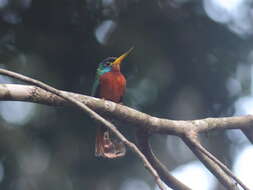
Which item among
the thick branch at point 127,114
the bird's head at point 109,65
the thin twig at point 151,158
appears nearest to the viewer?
the thick branch at point 127,114

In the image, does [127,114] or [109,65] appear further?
[109,65]

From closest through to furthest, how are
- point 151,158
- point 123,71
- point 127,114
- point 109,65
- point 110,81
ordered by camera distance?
1. point 127,114
2. point 151,158
3. point 110,81
4. point 109,65
5. point 123,71

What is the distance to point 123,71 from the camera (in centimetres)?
429

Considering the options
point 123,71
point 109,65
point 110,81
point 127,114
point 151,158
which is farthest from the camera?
point 123,71

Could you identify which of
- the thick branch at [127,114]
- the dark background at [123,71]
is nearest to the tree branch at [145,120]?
the thick branch at [127,114]

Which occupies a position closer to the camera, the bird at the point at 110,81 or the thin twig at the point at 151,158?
the thin twig at the point at 151,158

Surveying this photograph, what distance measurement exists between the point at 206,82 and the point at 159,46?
1.57 ft

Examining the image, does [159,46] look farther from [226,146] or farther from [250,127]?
[250,127]

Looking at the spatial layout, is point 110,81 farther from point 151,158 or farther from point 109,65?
point 151,158

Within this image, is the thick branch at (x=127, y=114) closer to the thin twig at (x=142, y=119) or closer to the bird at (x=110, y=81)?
the thin twig at (x=142, y=119)

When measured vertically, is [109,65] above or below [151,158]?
above

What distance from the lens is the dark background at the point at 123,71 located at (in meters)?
3.80

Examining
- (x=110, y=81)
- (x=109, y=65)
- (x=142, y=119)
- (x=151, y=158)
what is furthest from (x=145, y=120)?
(x=109, y=65)

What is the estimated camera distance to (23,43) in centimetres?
393
